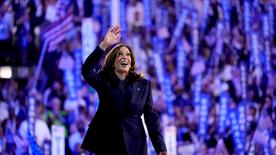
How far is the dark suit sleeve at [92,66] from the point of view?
2.80m

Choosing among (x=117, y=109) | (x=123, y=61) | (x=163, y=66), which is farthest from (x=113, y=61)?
(x=163, y=66)

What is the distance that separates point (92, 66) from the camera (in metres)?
2.81

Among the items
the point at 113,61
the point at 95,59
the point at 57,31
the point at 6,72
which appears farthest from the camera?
the point at 6,72

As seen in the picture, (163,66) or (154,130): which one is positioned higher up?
(163,66)

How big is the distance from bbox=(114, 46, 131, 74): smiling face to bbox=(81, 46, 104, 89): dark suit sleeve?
101mm

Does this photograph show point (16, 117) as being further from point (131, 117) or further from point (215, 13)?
point (131, 117)

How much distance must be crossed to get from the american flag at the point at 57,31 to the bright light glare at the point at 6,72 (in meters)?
0.43

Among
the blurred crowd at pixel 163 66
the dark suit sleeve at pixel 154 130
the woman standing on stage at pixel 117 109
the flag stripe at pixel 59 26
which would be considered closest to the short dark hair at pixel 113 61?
the woman standing on stage at pixel 117 109

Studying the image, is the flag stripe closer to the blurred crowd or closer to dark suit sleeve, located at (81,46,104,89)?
the blurred crowd

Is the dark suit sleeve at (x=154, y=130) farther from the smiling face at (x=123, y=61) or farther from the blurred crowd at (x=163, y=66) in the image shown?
the blurred crowd at (x=163, y=66)

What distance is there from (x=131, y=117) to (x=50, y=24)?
6.47 feet

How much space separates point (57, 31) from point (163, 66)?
2.63 feet

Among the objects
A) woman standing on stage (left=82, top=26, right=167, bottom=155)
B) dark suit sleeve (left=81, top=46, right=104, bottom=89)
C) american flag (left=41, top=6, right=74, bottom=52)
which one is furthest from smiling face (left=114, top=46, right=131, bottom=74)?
american flag (left=41, top=6, right=74, bottom=52)

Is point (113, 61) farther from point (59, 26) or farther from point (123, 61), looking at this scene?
point (59, 26)
